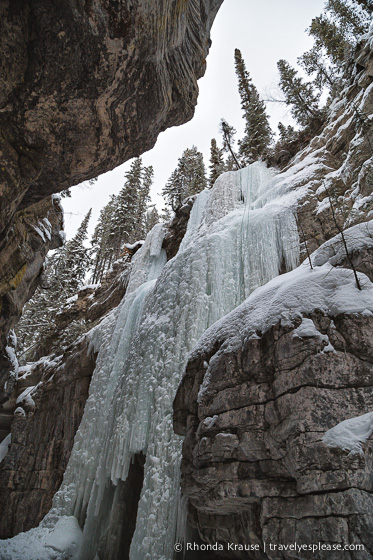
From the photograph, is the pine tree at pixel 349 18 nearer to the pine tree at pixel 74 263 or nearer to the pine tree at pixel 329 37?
the pine tree at pixel 329 37

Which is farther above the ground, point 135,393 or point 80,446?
point 135,393

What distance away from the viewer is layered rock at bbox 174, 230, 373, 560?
257 centimetres

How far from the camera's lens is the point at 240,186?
13.9 metres

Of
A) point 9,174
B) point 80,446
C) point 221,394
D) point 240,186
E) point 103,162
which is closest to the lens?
point 221,394

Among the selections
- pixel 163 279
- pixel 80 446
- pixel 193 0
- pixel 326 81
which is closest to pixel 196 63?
pixel 193 0

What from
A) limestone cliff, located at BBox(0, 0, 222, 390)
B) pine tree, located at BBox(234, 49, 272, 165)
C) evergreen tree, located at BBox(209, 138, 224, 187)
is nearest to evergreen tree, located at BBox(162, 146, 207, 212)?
evergreen tree, located at BBox(209, 138, 224, 187)

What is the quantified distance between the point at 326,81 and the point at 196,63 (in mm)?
13438

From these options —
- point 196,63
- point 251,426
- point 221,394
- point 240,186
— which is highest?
point 240,186

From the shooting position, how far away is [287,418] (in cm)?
303

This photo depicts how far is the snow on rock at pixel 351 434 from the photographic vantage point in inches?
103

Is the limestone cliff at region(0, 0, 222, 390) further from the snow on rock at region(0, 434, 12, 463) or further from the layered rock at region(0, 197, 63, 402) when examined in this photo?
the snow on rock at region(0, 434, 12, 463)

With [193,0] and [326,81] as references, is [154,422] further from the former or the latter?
[326,81]

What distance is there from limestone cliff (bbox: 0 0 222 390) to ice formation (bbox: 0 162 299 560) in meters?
4.19

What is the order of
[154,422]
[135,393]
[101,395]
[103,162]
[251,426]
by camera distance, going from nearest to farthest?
1. [251,426]
2. [103,162]
3. [154,422]
4. [135,393]
5. [101,395]
